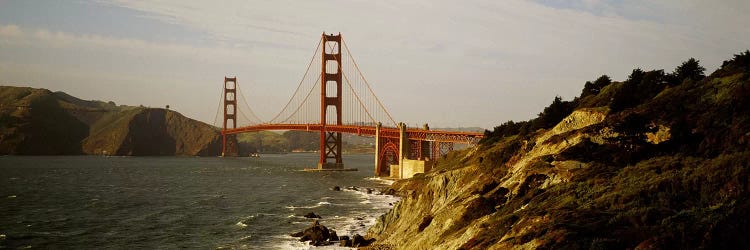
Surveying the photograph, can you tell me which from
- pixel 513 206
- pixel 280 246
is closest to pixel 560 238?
pixel 513 206

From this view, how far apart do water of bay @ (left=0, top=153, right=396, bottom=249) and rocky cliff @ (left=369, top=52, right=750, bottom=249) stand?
38.1 feet

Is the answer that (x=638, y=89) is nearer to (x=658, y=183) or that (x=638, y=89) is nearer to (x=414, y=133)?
(x=658, y=183)

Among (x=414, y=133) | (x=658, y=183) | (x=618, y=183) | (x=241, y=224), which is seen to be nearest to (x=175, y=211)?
(x=241, y=224)

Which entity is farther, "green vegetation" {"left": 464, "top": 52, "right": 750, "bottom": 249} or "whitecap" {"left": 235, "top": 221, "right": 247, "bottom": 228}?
"whitecap" {"left": 235, "top": 221, "right": 247, "bottom": 228}

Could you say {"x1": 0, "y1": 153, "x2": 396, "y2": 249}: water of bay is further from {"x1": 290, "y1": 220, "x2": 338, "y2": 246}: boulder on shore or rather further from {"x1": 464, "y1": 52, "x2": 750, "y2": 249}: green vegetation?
{"x1": 464, "y1": 52, "x2": 750, "y2": 249}: green vegetation

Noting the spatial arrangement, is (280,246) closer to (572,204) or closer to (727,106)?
(572,204)

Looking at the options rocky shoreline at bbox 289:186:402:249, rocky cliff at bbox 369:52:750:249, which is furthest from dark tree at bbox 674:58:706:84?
rocky shoreline at bbox 289:186:402:249

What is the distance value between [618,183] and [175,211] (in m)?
44.0

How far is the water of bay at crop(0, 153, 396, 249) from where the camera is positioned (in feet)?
138

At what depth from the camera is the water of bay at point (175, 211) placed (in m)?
42.1

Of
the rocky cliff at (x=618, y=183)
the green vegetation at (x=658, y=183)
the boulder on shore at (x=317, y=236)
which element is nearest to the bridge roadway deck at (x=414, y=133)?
the boulder on shore at (x=317, y=236)

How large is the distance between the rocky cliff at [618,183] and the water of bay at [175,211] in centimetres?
1162

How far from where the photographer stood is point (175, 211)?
189 feet

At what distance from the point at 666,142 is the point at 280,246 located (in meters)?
23.0
